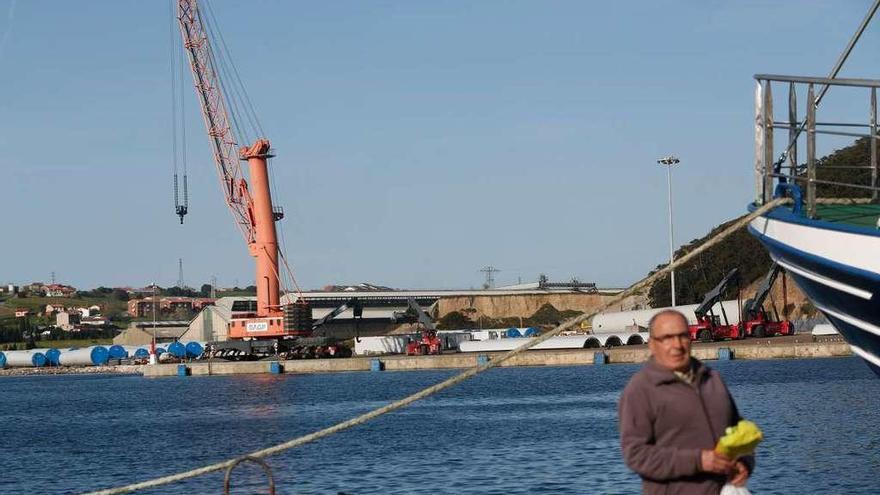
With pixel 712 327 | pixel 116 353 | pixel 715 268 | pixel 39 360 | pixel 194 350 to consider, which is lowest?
pixel 39 360

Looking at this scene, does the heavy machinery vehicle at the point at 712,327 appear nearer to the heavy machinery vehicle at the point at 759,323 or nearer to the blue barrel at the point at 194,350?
the heavy machinery vehicle at the point at 759,323

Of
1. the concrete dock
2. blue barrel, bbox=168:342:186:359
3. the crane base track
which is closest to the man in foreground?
the concrete dock

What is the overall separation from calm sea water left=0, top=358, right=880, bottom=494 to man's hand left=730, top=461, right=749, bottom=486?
56.4ft

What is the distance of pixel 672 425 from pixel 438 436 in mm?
31698

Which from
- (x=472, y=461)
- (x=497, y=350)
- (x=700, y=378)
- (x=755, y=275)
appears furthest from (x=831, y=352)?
(x=700, y=378)

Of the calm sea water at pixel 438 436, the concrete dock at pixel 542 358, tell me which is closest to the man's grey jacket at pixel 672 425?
the calm sea water at pixel 438 436

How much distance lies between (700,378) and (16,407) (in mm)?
70835

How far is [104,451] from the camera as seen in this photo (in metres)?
40.1

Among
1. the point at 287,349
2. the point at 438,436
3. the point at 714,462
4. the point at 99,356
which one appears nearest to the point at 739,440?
the point at 714,462

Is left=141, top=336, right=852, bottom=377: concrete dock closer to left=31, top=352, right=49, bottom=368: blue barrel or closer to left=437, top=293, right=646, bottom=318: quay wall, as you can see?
left=31, top=352, right=49, bottom=368: blue barrel

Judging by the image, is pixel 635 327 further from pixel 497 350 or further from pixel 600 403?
pixel 600 403

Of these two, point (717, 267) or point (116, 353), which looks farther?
point (116, 353)

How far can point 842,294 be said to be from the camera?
535 inches

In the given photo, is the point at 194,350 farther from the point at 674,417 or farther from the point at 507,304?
the point at 674,417
